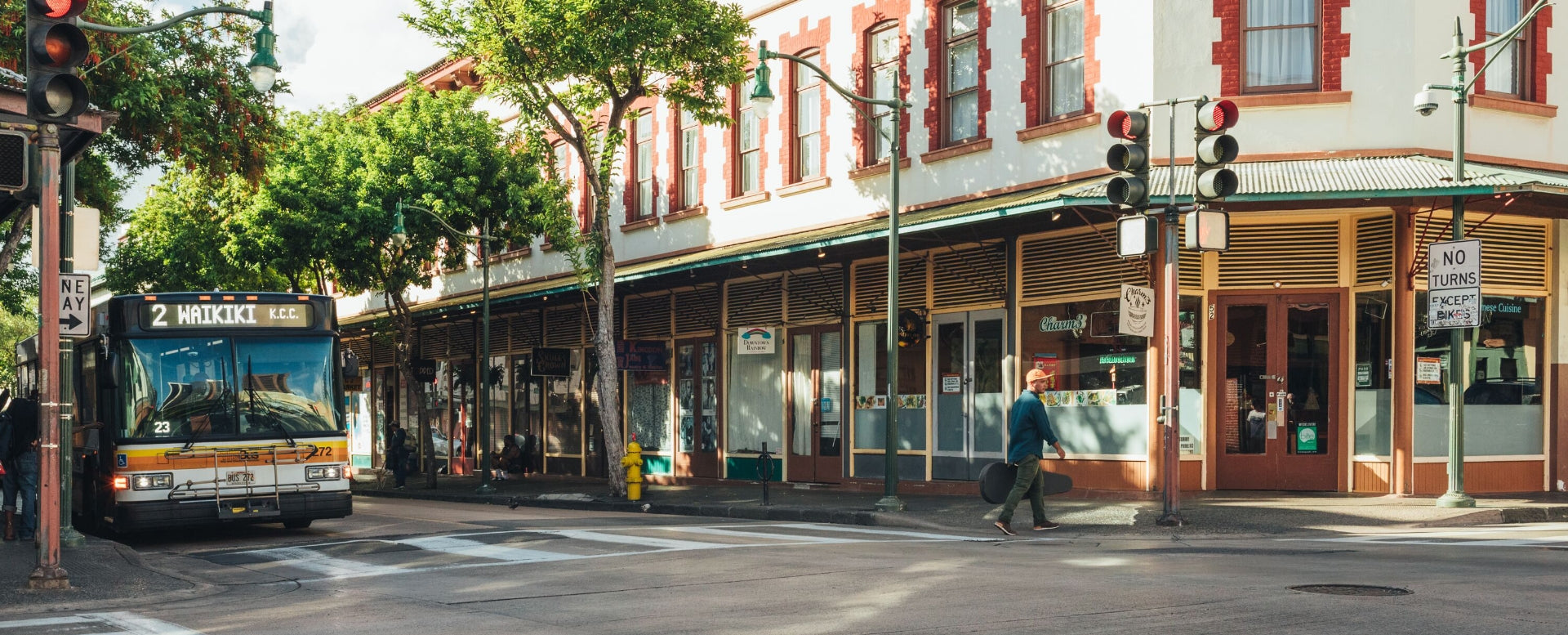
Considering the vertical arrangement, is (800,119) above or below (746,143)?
above

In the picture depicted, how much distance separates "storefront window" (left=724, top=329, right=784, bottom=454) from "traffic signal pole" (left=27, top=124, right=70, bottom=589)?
15.9 meters

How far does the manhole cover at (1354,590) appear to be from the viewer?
9.51 metres

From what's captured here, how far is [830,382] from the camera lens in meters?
26.0

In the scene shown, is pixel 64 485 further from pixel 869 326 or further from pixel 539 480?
pixel 539 480

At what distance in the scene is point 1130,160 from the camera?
50.5 feet

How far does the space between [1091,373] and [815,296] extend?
21.9 feet

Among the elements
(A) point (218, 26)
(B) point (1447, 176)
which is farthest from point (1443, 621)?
(A) point (218, 26)

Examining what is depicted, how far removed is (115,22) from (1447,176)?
17.1m

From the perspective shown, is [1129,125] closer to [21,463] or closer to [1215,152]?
[1215,152]

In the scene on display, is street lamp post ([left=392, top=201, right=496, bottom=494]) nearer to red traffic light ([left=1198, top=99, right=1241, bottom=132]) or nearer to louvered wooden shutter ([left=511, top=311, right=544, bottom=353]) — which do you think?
louvered wooden shutter ([left=511, top=311, right=544, bottom=353])

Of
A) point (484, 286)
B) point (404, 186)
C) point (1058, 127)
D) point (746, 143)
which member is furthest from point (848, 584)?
point (404, 186)

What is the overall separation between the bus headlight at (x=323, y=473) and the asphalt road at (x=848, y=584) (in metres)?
0.80

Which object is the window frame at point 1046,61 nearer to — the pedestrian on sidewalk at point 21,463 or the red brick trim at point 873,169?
the red brick trim at point 873,169

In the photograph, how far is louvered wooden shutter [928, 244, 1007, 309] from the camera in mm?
22156
